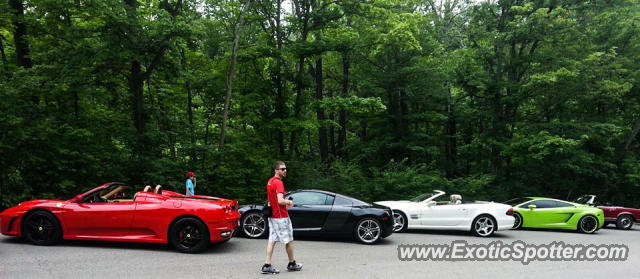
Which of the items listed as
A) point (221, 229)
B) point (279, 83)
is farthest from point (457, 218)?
point (279, 83)

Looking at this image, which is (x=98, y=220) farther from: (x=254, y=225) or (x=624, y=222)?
Answer: (x=624, y=222)

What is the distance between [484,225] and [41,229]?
34.9 feet

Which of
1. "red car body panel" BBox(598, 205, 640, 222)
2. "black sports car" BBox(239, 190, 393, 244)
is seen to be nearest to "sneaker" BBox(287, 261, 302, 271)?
"black sports car" BBox(239, 190, 393, 244)

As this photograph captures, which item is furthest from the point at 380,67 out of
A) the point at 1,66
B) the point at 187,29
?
the point at 1,66

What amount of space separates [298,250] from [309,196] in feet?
5.22

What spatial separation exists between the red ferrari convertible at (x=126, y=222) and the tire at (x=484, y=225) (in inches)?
282

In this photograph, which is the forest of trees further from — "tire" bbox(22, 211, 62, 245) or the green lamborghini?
"tire" bbox(22, 211, 62, 245)

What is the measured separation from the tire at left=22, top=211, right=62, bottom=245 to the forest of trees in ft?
16.7

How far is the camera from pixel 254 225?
29.2 feet

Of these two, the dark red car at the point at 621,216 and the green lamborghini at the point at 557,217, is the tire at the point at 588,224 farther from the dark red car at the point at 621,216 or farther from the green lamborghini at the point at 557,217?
the dark red car at the point at 621,216

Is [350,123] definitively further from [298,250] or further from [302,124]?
[298,250]

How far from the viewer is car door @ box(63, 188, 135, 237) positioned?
702 centimetres

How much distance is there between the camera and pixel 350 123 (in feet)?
85.6

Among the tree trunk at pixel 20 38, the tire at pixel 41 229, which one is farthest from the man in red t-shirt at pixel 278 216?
the tree trunk at pixel 20 38
